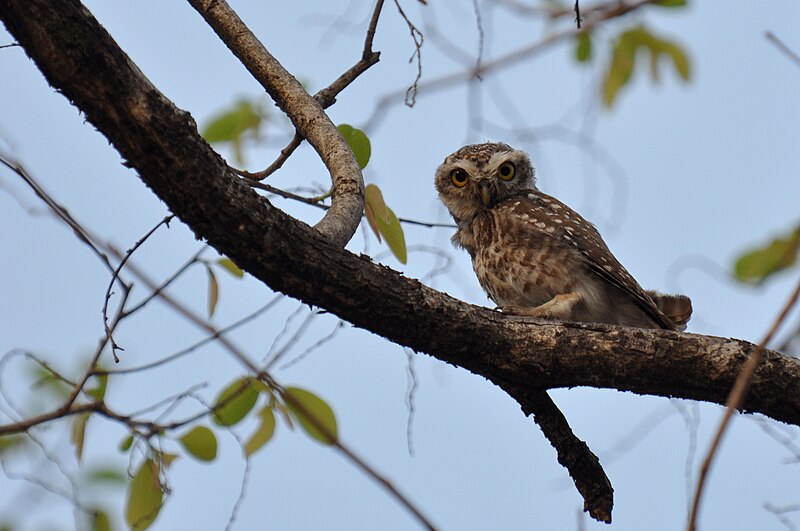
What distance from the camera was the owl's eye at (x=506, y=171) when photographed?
5.79 meters

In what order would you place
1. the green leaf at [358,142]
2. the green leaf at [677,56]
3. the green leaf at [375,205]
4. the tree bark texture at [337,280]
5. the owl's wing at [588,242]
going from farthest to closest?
the owl's wing at [588,242] → the green leaf at [677,56] → the green leaf at [358,142] → the green leaf at [375,205] → the tree bark texture at [337,280]

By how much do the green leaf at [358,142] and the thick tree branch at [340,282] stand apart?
0.76m

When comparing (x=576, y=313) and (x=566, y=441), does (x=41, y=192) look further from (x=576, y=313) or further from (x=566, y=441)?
(x=576, y=313)

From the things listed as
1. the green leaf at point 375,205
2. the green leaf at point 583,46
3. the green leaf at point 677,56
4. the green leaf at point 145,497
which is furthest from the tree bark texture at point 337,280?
the green leaf at point 583,46

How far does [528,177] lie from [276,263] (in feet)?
11.1

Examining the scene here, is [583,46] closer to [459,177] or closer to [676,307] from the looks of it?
[676,307]

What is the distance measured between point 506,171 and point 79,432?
356 centimetres

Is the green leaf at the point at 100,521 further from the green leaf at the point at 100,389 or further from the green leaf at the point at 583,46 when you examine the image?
the green leaf at the point at 583,46

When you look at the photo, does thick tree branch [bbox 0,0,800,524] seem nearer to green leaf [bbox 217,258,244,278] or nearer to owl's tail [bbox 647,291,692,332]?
green leaf [bbox 217,258,244,278]

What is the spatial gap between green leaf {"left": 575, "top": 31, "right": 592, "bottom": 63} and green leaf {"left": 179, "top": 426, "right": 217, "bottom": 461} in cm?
233

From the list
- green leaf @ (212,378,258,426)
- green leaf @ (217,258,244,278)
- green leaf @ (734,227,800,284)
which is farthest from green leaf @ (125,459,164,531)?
green leaf @ (734,227,800,284)

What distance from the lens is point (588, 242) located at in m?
4.97

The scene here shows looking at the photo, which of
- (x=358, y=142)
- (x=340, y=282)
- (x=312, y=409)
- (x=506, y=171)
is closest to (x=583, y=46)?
(x=358, y=142)

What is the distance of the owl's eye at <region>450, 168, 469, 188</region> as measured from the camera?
575 centimetres
